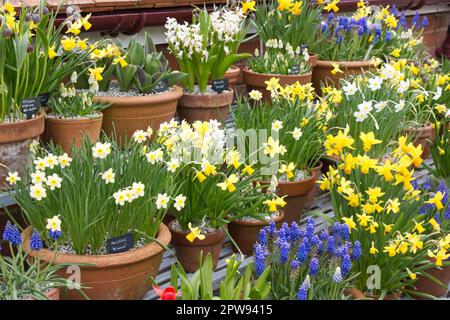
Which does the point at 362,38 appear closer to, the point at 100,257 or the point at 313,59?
the point at 313,59

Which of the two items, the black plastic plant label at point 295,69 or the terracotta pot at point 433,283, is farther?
the black plastic plant label at point 295,69

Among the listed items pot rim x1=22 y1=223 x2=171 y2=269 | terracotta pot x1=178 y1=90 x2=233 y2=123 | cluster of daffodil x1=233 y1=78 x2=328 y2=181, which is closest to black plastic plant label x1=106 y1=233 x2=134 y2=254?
pot rim x1=22 y1=223 x2=171 y2=269

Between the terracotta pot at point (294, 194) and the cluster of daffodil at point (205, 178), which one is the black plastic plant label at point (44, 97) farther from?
the terracotta pot at point (294, 194)

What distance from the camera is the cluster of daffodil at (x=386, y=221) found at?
2355mm

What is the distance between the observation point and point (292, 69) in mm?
3809

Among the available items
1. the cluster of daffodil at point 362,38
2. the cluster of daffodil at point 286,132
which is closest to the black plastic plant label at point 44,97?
the cluster of daffodil at point 286,132

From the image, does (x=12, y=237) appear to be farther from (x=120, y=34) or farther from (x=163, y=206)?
(x=120, y=34)

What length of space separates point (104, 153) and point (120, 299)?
49cm

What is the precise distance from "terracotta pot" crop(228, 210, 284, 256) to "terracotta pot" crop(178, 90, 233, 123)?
80 centimetres

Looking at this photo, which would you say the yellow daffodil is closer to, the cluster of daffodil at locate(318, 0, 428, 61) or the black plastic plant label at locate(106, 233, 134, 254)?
the black plastic plant label at locate(106, 233, 134, 254)

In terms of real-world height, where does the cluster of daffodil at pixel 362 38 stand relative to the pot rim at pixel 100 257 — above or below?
above

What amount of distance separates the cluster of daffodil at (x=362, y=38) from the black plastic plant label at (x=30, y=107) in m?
2.27

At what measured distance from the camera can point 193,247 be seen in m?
2.49

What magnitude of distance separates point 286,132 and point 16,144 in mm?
1161
